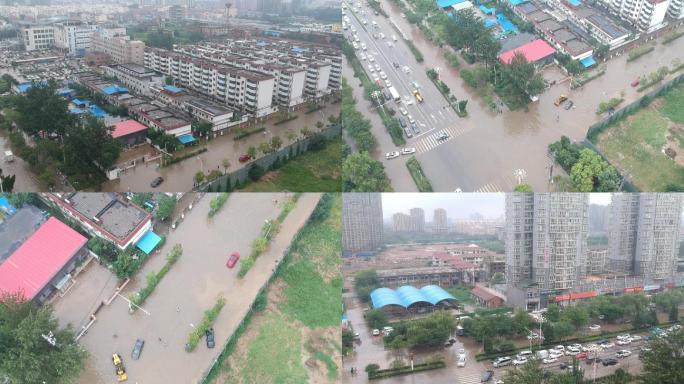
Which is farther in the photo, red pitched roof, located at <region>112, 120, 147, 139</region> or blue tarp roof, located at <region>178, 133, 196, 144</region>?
blue tarp roof, located at <region>178, 133, 196, 144</region>

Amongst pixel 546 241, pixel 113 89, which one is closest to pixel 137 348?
pixel 113 89

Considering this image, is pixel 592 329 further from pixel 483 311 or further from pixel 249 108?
pixel 249 108

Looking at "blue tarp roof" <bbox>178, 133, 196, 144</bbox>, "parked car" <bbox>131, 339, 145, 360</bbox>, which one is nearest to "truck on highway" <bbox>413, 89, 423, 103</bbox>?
"blue tarp roof" <bbox>178, 133, 196, 144</bbox>

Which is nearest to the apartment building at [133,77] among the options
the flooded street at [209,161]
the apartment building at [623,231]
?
the flooded street at [209,161]

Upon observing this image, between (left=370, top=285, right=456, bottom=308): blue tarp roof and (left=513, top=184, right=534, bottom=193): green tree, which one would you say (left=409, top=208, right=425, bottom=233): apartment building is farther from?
(left=513, top=184, right=534, bottom=193): green tree

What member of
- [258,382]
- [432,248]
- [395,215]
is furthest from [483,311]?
[258,382]

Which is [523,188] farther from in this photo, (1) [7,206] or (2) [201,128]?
(1) [7,206]
